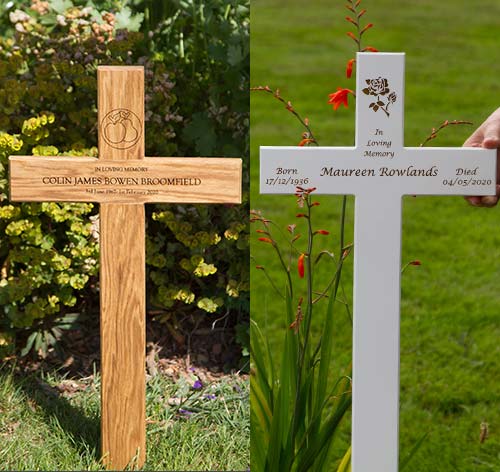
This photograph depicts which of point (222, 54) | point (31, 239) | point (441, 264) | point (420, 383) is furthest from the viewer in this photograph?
point (441, 264)

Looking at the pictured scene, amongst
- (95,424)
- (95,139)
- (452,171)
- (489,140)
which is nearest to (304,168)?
(452,171)

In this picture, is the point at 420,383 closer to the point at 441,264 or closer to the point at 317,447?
the point at 441,264

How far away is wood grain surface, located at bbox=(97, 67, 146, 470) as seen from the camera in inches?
121

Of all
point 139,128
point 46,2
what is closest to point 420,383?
point 139,128

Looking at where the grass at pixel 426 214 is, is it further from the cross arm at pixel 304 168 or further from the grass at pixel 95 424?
the cross arm at pixel 304 168

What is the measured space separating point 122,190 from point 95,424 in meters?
1.00

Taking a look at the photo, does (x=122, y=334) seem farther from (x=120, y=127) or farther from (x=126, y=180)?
(x=120, y=127)

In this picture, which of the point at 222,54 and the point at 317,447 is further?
the point at 222,54

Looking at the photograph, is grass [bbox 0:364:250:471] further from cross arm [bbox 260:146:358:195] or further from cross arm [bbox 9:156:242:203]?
cross arm [bbox 260:146:358:195]

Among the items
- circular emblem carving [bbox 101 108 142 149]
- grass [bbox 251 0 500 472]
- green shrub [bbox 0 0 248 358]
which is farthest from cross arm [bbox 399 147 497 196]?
green shrub [bbox 0 0 248 358]

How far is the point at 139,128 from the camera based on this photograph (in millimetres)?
3074

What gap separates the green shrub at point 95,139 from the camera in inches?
153

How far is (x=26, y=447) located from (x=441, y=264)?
2587 mm

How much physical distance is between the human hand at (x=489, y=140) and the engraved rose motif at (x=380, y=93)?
31cm
